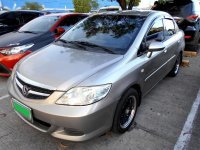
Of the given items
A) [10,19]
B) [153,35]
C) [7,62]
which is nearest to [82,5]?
[10,19]

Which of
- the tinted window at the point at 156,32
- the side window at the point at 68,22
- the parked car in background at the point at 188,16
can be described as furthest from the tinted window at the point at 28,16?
the tinted window at the point at 156,32

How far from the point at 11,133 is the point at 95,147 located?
117 cm

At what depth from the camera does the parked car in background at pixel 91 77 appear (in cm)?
234

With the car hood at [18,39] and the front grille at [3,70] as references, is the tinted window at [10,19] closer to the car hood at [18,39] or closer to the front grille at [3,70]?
the car hood at [18,39]

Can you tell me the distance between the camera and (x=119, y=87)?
8.51ft

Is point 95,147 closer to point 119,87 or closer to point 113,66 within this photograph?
point 119,87

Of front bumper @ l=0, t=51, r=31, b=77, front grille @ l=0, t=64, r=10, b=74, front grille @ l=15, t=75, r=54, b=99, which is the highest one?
front grille @ l=15, t=75, r=54, b=99

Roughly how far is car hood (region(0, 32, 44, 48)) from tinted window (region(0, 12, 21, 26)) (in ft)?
8.98

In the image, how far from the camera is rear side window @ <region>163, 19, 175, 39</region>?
4332 mm


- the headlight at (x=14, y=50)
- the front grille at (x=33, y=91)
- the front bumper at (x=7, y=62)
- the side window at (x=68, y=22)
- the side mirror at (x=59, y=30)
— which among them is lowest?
the front bumper at (x=7, y=62)

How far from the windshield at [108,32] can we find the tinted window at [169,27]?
0.97 metres

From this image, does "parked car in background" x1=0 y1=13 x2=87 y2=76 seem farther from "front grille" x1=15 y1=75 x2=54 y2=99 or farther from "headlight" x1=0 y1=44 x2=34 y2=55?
"front grille" x1=15 y1=75 x2=54 y2=99

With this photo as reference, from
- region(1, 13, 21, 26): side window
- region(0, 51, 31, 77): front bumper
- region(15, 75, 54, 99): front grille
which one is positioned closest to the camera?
region(15, 75, 54, 99): front grille

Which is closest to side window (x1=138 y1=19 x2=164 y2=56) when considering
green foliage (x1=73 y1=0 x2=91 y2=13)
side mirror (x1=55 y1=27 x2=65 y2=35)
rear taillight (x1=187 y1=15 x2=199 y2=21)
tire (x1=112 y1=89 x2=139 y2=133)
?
tire (x1=112 y1=89 x2=139 y2=133)
